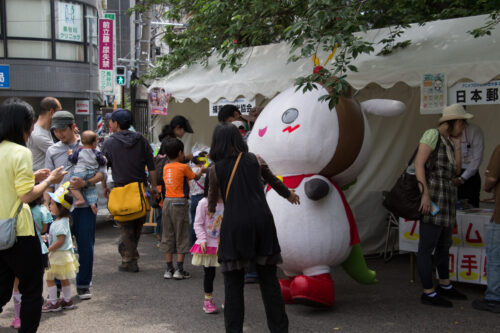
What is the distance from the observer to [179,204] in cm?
677

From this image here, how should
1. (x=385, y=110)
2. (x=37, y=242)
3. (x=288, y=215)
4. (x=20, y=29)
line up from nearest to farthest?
Result: (x=37, y=242) → (x=288, y=215) → (x=385, y=110) → (x=20, y=29)

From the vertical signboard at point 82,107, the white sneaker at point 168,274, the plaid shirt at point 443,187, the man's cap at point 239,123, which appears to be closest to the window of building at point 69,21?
the vertical signboard at point 82,107

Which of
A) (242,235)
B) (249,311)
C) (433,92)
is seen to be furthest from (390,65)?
(242,235)

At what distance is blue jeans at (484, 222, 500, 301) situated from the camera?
5.29m

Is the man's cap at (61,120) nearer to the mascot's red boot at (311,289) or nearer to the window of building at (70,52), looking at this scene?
the mascot's red boot at (311,289)

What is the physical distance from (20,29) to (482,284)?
23.2 m

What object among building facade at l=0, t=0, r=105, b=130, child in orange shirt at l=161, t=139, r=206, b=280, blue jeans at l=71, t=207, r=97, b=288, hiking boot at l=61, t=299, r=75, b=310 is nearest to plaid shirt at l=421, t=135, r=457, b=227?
child in orange shirt at l=161, t=139, r=206, b=280

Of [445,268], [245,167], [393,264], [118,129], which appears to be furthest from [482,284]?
[118,129]

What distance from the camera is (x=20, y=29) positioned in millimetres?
24469

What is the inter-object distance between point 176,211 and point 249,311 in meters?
1.74

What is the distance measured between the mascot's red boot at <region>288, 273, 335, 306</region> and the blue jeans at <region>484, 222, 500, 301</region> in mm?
1543

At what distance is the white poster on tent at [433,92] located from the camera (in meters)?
5.96

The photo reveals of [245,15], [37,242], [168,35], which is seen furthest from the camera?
[168,35]

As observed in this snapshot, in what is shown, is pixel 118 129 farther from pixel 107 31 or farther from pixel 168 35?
pixel 107 31
